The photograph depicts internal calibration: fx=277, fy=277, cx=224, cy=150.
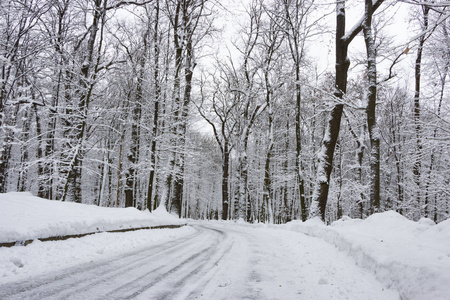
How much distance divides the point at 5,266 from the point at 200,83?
2141 cm

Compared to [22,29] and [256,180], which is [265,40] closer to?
[256,180]

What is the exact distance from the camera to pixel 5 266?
4.04 metres

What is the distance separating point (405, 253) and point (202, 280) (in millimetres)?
2835

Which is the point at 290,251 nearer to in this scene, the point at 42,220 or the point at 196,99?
the point at 42,220

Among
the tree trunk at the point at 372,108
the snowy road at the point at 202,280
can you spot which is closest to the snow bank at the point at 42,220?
the snowy road at the point at 202,280

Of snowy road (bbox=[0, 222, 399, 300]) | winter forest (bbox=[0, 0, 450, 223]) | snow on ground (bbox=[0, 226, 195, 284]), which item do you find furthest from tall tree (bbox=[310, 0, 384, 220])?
snow on ground (bbox=[0, 226, 195, 284])

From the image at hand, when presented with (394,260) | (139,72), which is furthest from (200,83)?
(394,260)

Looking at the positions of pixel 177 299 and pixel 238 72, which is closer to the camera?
pixel 177 299

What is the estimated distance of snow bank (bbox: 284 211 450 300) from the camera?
288 centimetres

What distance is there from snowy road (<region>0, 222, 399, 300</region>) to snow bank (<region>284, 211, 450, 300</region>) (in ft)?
0.69

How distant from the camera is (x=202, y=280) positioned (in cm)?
404

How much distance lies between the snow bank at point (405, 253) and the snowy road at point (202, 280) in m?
0.21

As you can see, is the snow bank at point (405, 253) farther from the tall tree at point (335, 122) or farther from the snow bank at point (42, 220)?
the snow bank at point (42, 220)

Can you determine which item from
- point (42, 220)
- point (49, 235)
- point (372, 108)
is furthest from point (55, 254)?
point (372, 108)
